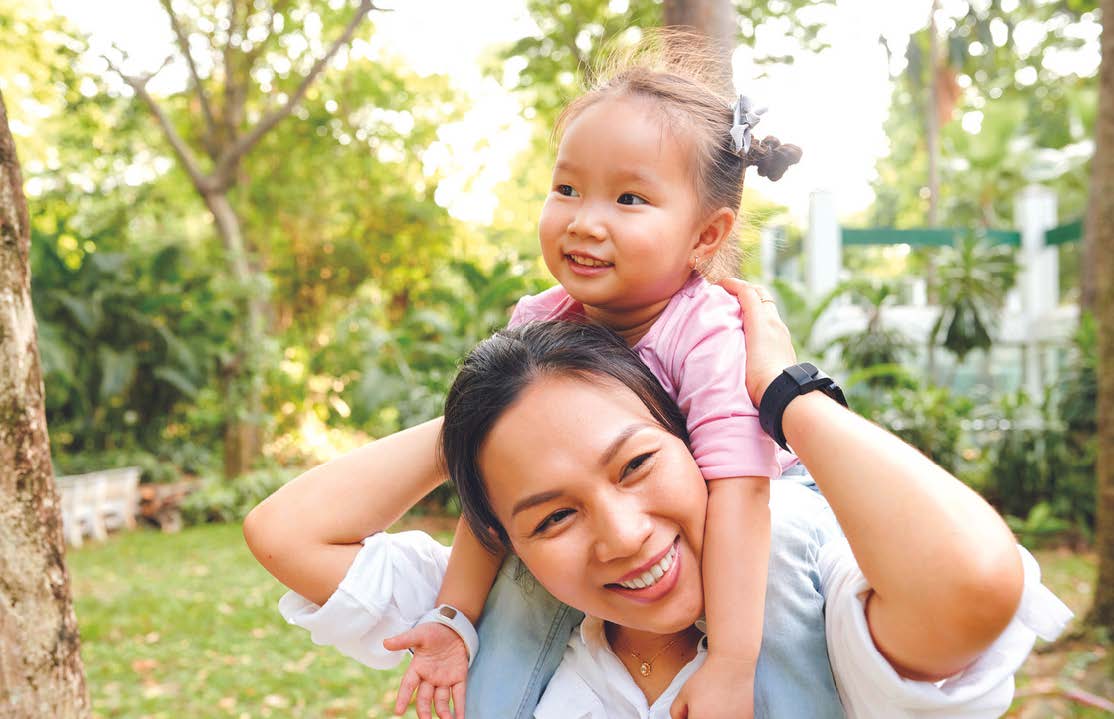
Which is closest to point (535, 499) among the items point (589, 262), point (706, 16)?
point (589, 262)

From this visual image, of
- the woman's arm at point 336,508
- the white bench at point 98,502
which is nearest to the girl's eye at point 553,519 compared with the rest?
the woman's arm at point 336,508

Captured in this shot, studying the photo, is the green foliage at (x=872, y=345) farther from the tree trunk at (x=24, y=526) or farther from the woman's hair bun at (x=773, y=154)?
the tree trunk at (x=24, y=526)

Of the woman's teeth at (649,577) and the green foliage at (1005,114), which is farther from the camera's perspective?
the green foliage at (1005,114)

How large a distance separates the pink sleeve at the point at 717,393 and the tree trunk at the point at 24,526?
107 cm

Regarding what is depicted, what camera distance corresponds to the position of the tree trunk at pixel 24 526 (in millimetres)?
1481

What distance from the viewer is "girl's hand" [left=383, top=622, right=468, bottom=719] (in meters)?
1.40

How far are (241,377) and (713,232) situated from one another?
1047cm

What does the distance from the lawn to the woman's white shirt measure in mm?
3156

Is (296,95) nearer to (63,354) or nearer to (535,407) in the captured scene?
(63,354)

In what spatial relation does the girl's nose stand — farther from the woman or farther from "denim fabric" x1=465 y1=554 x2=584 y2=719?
"denim fabric" x1=465 y1=554 x2=584 y2=719

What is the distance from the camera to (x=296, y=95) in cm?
1048

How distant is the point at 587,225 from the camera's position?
4.52 feet

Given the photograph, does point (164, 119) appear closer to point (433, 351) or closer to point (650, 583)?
point (433, 351)

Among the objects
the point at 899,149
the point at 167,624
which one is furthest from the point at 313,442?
the point at 899,149
